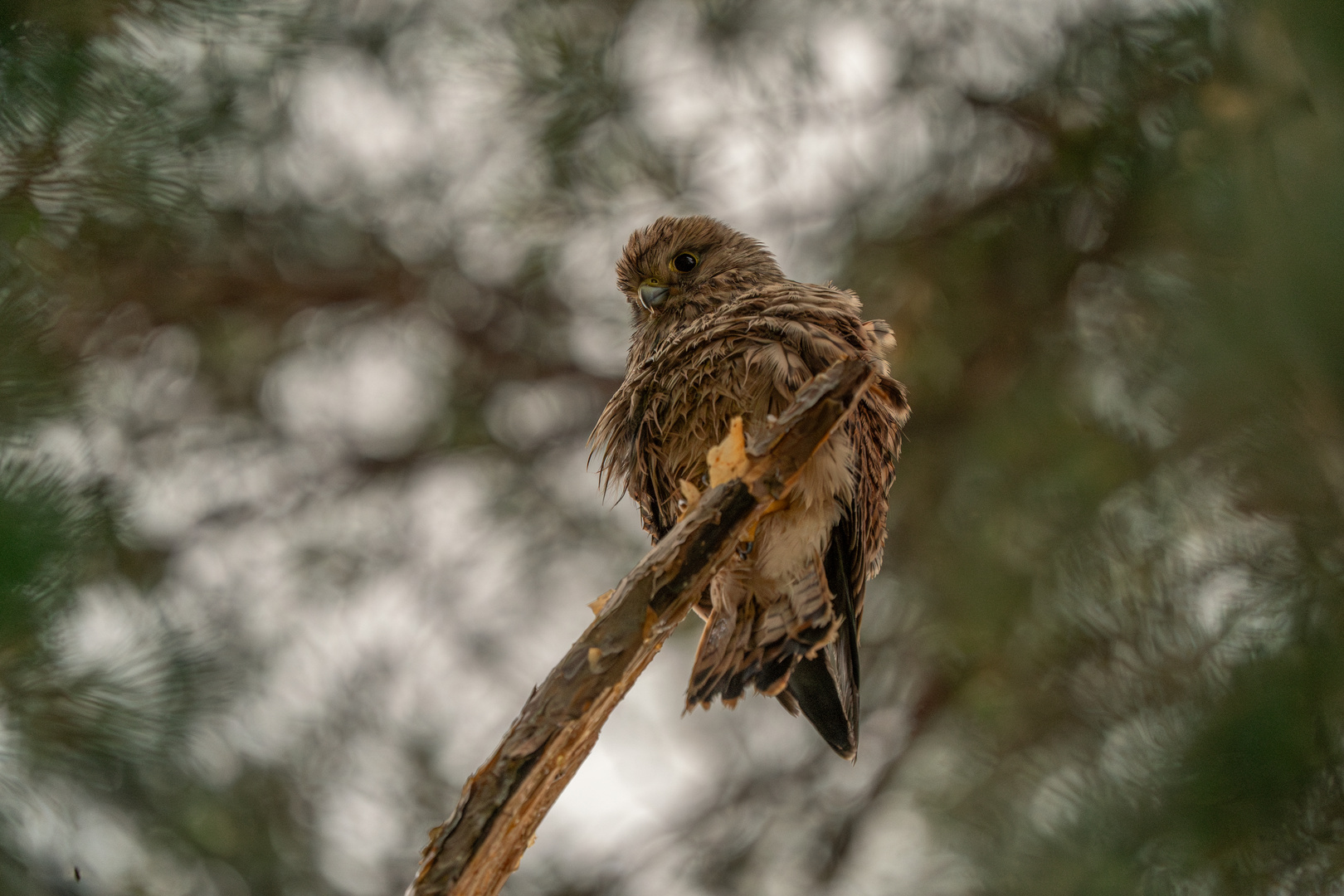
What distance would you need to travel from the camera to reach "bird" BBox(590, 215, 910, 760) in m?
1.49

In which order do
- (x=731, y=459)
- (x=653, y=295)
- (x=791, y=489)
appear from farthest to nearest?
1. (x=653, y=295)
2. (x=791, y=489)
3. (x=731, y=459)

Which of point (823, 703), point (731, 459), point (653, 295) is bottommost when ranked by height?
point (823, 703)

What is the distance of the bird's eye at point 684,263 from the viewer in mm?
2021

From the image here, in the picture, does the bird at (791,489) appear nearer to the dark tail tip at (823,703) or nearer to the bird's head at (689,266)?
the dark tail tip at (823,703)

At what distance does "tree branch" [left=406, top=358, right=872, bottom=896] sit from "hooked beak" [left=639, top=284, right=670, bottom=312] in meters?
0.80

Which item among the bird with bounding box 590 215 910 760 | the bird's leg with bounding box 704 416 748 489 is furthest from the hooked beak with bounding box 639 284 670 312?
the bird's leg with bounding box 704 416 748 489

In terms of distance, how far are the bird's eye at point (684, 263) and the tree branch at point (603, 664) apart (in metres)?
0.86

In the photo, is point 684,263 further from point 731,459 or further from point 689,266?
point 731,459

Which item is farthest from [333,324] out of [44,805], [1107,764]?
[1107,764]

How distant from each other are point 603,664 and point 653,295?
1.07m

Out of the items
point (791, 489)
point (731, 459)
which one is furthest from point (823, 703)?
point (731, 459)

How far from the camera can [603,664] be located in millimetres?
1090

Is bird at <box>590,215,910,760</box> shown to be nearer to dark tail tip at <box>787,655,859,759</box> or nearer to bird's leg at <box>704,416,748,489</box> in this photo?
dark tail tip at <box>787,655,859,759</box>

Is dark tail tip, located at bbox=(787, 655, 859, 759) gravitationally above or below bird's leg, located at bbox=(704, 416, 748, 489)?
below
